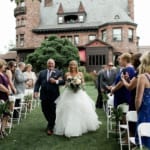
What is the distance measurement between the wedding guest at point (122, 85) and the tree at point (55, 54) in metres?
35.9

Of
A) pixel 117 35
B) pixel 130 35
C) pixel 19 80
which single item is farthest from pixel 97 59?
pixel 19 80

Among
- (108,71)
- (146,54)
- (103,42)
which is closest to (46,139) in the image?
(146,54)

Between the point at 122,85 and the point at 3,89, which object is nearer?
the point at 122,85

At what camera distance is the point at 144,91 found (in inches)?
240

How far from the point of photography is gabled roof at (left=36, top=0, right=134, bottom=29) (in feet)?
187

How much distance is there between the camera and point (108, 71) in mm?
15023

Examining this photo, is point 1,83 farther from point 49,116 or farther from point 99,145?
point 99,145

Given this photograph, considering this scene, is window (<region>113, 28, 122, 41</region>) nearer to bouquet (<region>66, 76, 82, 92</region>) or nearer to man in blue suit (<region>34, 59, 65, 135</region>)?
man in blue suit (<region>34, 59, 65, 135</region>)

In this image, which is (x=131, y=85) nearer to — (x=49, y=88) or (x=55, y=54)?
(x=49, y=88)

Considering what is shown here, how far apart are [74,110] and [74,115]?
0.14 metres

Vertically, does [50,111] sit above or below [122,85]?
below

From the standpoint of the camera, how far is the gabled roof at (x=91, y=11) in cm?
5703

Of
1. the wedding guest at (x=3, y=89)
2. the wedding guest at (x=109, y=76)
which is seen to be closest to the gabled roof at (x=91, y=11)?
the wedding guest at (x=109, y=76)

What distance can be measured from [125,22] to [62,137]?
4638 centimetres
